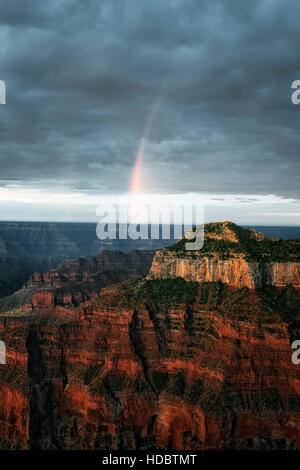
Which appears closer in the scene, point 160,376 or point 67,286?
point 160,376

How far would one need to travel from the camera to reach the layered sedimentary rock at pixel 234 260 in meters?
74.1

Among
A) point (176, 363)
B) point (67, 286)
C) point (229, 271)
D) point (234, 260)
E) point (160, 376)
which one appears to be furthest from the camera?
point (67, 286)

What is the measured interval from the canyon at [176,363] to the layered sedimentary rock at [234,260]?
0.74 ft

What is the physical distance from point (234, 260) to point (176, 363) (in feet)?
73.3

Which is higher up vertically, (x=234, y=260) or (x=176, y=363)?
(x=234, y=260)

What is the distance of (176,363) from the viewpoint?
2687 inches

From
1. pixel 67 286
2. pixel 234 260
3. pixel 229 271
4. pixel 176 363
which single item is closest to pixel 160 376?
pixel 176 363

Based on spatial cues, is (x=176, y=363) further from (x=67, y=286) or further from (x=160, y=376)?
(x=67, y=286)

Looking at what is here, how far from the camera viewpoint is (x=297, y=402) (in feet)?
189

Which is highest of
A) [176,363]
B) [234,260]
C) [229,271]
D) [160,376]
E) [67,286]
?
[234,260]

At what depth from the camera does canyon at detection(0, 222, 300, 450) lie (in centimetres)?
5900

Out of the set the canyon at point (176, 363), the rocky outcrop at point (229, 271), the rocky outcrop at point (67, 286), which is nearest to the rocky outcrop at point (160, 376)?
the canyon at point (176, 363)

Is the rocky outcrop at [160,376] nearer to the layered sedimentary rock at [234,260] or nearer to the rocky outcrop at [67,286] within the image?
the layered sedimentary rock at [234,260]

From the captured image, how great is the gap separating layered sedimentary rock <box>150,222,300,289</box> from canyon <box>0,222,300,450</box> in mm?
227
